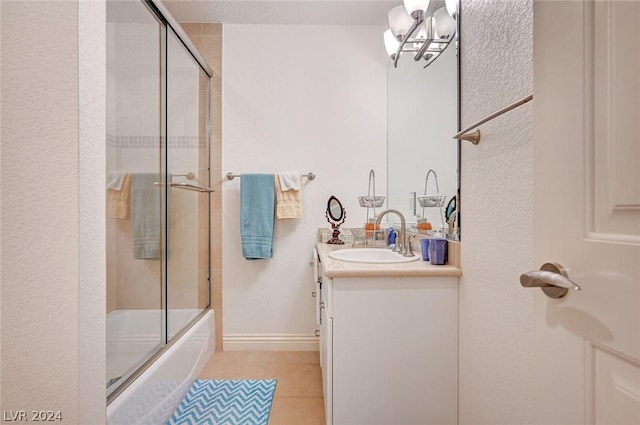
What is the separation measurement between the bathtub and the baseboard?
13.8 inches

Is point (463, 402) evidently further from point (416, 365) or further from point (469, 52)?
point (469, 52)


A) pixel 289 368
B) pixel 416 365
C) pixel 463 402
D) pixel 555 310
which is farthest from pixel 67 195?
pixel 289 368

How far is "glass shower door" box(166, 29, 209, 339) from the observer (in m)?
1.85

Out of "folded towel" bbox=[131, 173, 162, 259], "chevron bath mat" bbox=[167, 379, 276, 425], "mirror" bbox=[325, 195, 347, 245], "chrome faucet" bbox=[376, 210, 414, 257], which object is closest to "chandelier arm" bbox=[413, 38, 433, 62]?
"chrome faucet" bbox=[376, 210, 414, 257]

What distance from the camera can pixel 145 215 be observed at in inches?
62.2

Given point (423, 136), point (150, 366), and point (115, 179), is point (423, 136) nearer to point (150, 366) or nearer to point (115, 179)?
point (115, 179)

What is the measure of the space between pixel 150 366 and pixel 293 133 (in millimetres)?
1658

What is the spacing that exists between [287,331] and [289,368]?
31 centimetres

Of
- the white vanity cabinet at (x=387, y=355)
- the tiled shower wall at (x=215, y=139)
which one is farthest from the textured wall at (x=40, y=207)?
the tiled shower wall at (x=215, y=139)

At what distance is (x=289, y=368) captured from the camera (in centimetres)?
212

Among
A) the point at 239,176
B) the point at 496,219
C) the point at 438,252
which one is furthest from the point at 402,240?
the point at 239,176

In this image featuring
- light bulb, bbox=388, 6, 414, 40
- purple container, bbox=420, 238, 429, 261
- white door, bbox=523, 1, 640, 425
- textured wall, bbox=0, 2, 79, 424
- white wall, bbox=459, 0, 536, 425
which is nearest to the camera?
white door, bbox=523, 1, 640, 425

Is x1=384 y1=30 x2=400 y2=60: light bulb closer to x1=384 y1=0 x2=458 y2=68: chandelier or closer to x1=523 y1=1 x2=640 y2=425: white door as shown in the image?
x1=384 y1=0 x2=458 y2=68: chandelier

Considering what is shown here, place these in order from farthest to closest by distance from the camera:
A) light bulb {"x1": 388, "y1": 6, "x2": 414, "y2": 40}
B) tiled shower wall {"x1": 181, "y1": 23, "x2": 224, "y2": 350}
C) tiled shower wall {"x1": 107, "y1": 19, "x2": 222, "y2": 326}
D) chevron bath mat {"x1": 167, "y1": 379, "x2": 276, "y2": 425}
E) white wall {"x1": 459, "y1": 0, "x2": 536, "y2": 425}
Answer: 1. tiled shower wall {"x1": 181, "y1": 23, "x2": 224, "y2": 350}
2. light bulb {"x1": 388, "y1": 6, "x2": 414, "y2": 40}
3. chevron bath mat {"x1": 167, "y1": 379, "x2": 276, "y2": 425}
4. tiled shower wall {"x1": 107, "y1": 19, "x2": 222, "y2": 326}
5. white wall {"x1": 459, "y1": 0, "x2": 536, "y2": 425}
